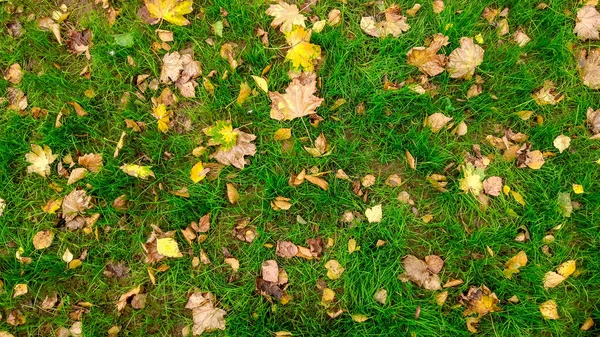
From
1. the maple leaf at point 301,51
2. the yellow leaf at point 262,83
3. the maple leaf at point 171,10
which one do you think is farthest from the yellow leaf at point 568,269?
the maple leaf at point 171,10

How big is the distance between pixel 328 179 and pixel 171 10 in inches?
54.8

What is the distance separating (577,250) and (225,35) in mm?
2357

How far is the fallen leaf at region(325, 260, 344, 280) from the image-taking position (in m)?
2.18

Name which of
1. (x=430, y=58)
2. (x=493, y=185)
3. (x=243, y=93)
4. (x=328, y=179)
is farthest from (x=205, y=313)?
(x=430, y=58)

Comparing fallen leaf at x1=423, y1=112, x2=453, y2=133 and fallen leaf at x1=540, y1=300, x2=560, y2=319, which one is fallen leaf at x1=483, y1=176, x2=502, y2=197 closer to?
fallen leaf at x1=423, y1=112, x2=453, y2=133

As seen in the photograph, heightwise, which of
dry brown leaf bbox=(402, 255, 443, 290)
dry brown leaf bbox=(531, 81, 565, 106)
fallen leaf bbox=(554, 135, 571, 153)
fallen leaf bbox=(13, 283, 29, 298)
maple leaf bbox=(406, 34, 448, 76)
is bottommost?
fallen leaf bbox=(13, 283, 29, 298)

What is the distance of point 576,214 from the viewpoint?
2.24 meters

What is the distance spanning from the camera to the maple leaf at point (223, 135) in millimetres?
2291

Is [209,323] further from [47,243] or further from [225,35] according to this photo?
[225,35]

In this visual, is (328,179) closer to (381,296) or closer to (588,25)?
(381,296)

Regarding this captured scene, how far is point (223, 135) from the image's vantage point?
229cm

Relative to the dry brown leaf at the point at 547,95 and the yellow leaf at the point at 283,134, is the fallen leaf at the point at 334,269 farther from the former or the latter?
the dry brown leaf at the point at 547,95

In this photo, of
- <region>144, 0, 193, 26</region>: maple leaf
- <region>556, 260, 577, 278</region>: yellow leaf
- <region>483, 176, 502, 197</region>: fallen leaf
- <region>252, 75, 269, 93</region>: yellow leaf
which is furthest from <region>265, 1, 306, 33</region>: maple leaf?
<region>556, 260, 577, 278</region>: yellow leaf

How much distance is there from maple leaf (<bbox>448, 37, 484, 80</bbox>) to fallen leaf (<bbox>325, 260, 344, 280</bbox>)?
4.21 ft
